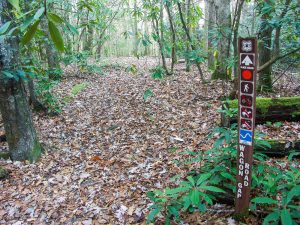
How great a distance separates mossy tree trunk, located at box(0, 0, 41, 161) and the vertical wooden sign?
12.5ft

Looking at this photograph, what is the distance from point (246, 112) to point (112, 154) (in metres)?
3.48

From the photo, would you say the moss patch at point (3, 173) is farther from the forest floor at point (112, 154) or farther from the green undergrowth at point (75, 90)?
the green undergrowth at point (75, 90)

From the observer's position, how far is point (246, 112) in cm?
251

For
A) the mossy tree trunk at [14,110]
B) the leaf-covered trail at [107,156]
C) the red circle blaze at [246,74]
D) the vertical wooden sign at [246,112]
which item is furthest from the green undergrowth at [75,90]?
the red circle blaze at [246,74]

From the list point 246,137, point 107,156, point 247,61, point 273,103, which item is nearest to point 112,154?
point 107,156

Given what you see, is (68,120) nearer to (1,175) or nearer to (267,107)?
(1,175)

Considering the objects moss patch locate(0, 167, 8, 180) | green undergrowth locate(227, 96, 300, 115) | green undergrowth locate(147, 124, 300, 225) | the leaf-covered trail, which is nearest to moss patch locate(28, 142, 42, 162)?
the leaf-covered trail

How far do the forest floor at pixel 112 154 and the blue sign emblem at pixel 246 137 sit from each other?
1022 mm

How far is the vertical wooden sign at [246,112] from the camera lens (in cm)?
237

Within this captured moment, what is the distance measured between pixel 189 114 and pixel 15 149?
3.90m

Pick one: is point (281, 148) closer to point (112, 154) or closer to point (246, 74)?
point (246, 74)

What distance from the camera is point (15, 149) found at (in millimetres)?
5109

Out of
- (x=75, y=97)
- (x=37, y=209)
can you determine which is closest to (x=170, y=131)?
(x=37, y=209)

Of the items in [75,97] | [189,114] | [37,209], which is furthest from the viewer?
[75,97]
